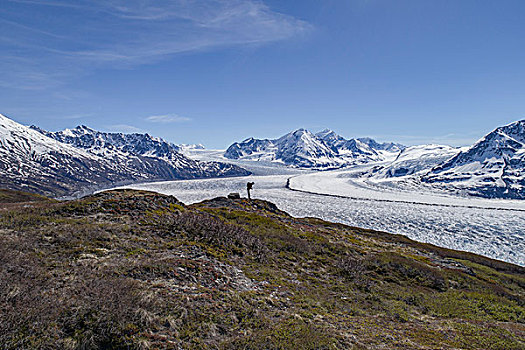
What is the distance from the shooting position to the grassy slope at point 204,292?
9297 mm

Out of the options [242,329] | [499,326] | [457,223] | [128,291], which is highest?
[128,291]

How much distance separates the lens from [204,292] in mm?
13359

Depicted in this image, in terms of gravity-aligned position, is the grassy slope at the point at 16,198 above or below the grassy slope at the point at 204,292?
below

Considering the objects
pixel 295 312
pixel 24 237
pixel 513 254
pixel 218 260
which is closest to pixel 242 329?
pixel 295 312

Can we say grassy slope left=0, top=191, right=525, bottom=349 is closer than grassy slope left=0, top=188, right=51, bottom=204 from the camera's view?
Yes

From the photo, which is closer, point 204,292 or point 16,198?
point 204,292

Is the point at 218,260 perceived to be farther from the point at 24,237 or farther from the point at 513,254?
the point at 513,254

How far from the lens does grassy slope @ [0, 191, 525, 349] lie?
30.5ft

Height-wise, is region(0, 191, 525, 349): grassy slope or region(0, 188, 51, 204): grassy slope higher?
region(0, 191, 525, 349): grassy slope

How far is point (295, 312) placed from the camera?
534 inches

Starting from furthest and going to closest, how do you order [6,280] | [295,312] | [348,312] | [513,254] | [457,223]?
[457,223], [513,254], [348,312], [295,312], [6,280]

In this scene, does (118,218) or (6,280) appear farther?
(118,218)

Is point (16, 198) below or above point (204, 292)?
below

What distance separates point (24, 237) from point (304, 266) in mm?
19991
